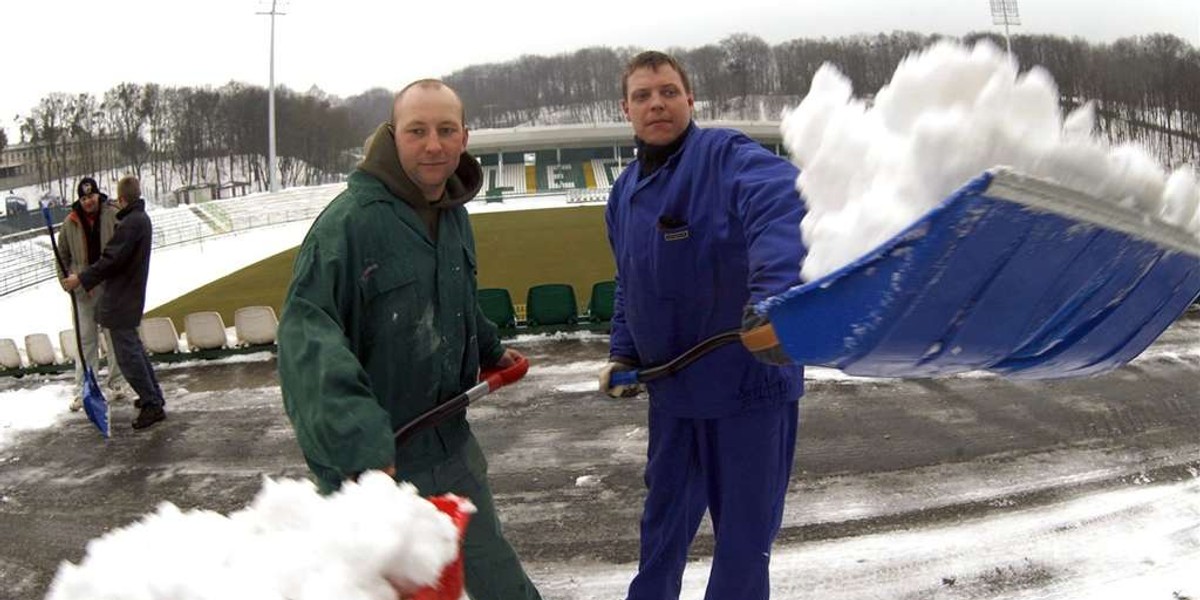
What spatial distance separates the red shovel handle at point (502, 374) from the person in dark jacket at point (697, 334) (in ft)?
1.11

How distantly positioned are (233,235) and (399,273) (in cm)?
3544

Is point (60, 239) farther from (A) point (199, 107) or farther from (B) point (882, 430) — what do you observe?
(A) point (199, 107)

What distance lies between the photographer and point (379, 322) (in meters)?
2.43

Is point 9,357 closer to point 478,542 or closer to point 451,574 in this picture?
point 478,542

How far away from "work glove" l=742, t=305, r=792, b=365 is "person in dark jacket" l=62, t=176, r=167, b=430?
6052mm

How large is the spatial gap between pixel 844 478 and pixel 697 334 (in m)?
2.57

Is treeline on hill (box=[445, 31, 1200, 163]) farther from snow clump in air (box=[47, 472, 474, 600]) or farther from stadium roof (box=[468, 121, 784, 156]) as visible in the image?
stadium roof (box=[468, 121, 784, 156])

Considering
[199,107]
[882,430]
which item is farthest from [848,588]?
[199,107]

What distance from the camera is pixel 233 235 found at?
3506cm

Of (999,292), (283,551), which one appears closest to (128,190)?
(283,551)

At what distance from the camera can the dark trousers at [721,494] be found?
2.99 metres

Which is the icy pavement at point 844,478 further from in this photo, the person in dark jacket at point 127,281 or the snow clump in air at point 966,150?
the snow clump in air at point 966,150

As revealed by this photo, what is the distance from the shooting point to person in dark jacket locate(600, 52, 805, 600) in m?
2.84

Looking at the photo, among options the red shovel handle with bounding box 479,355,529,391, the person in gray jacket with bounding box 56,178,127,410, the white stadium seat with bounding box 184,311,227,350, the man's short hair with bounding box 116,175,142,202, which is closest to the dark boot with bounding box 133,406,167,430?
the person in gray jacket with bounding box 56,178,127,410
